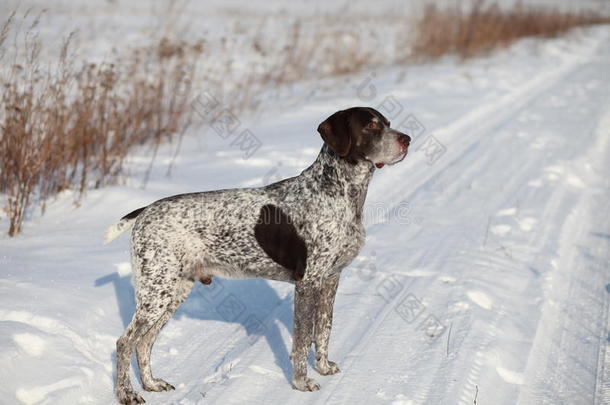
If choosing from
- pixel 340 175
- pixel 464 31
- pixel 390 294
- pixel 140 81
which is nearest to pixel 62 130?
pixel 140 81

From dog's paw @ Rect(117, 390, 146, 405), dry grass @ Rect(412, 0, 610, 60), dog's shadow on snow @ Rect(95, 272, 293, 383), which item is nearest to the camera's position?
dog's paw @ Rect(117, 390, 146, 405)

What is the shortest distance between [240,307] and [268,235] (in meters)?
1.20

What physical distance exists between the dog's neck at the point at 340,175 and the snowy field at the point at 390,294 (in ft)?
3.49

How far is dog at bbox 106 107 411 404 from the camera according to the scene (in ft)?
10.9

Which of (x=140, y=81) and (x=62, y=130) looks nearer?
(x=62, y=130)

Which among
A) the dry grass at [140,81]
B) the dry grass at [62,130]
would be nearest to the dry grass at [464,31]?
the dry grass at [140,81]

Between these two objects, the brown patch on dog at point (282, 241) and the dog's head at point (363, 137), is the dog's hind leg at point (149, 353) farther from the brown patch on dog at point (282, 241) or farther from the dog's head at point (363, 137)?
the dog's head at point (363, 137)

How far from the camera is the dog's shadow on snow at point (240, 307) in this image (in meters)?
4.05

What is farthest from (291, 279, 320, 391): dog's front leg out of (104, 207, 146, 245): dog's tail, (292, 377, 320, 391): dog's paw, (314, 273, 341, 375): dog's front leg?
(104, 207, 146, 245): dog's tail

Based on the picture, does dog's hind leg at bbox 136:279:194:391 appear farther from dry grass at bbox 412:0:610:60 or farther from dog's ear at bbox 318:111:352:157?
dry grass at bbox 412:0:610:60

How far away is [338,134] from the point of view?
3.41 m

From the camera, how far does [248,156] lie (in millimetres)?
7594

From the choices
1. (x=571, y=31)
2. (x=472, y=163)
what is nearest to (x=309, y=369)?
(x=472, y=163)

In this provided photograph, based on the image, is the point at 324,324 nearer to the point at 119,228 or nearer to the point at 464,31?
the point at 119,228
